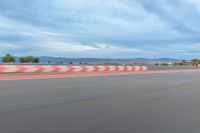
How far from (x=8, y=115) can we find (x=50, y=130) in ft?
5.46

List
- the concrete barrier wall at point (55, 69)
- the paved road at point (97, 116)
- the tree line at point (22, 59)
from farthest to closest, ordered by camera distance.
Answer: the tree line at point (22, 59) → the concrete barrier wall at point (55, 69) → the paved road at point (97, 116)

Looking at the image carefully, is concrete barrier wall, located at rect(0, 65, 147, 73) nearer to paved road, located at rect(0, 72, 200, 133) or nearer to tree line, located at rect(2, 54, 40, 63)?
paved road, located at rect(0, 72, 200, 133)

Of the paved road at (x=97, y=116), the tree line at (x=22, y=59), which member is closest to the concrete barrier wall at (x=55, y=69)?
the paved road at (x=97, y=116)

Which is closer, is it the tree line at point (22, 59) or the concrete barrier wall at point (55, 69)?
the concrete barrier wall at point (55, 69)

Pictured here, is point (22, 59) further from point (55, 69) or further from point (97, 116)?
point (97, 116)

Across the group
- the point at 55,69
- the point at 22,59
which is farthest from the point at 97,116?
the point at 22,59

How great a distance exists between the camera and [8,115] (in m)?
6.92

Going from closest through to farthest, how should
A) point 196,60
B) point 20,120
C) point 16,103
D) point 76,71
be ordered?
point 20,120 < point 16,103 < point 76,71 < point 196,60

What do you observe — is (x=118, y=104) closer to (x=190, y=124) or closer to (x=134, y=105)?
(x=134, y=105)

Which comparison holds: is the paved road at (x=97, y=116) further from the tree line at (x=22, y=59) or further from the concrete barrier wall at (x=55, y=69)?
the tree line at (x=22, y=59)

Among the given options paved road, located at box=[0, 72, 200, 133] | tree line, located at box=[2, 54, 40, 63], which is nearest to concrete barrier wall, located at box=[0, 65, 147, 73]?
paved road, located at box=[0, 72, 200, 133]

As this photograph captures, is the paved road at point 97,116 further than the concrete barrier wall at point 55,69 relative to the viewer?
→ No

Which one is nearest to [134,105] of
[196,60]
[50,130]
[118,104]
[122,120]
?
[118,104]

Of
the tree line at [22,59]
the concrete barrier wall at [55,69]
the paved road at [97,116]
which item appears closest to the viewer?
the paved road at [97,116]
